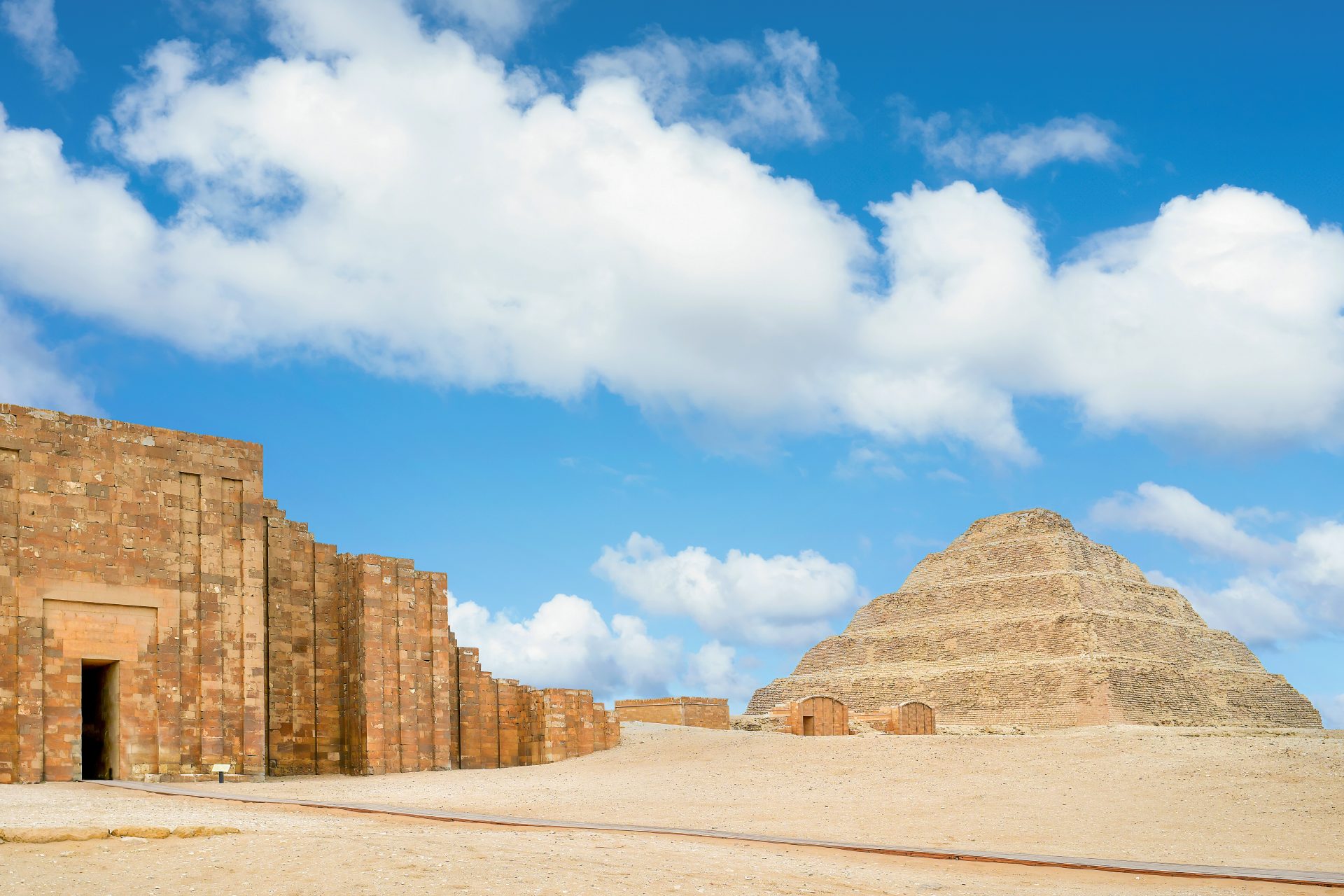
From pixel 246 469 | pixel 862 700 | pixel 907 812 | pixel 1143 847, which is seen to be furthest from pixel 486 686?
pixel 862 700

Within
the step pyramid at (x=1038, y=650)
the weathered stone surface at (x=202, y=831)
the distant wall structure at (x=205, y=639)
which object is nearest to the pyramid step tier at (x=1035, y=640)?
the step pyramid at (x=1038, y=650)

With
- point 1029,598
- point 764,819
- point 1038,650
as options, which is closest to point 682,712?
point 764,819

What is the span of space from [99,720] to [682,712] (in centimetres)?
1727

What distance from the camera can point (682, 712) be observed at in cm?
3769

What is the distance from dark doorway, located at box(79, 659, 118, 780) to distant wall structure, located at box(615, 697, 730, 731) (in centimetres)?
1568

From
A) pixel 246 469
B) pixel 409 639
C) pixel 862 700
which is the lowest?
pixel 862 700

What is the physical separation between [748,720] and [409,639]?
19.8 meters

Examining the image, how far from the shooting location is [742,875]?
11.1 m

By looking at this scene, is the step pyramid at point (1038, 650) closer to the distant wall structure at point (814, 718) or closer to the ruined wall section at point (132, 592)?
the distant wall structure at point (814, 718)

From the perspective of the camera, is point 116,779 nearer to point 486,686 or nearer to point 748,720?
point 486,686

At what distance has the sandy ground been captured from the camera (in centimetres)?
1028

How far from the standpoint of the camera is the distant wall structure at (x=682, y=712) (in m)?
37.8

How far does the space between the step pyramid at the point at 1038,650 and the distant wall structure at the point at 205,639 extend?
35.3m

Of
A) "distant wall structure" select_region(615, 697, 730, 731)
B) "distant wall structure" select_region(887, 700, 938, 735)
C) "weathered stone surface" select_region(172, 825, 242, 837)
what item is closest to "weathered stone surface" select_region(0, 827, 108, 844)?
"weathered stone surface" select_region(172, 825, 242, 837)
